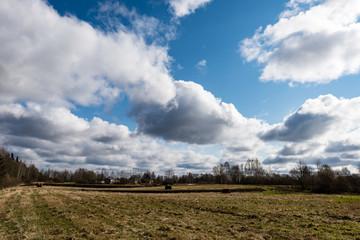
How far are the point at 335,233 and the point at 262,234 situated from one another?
5.38m

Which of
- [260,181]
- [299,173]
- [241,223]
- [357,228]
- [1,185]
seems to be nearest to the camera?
[357,228]

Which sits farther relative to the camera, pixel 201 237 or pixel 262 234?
pixel 262 234

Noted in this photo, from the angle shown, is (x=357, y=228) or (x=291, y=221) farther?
(x=291, y=221)

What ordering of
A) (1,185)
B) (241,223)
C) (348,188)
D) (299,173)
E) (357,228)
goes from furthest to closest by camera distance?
(299,173) < (348,188) < (1,185) < (241,223) < (357,228)

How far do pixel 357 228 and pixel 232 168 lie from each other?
504 ft

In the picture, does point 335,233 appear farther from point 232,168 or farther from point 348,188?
point 232,168

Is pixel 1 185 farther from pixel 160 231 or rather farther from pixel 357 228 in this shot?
pixel 357 228

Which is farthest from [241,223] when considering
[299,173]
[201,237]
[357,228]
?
[299,173]

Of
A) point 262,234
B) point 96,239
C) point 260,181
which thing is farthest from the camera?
point 260,181

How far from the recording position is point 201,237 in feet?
43.4

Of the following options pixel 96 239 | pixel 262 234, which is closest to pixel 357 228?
pixel 262 234

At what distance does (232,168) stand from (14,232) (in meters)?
162

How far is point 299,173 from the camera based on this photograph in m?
105

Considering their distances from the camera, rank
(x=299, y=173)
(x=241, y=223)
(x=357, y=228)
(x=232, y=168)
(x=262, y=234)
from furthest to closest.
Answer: (x=232, y=168) < (x=299, y=173) < (x=241, y=223) < (x=357, y=228) < (x=262, y=234)
